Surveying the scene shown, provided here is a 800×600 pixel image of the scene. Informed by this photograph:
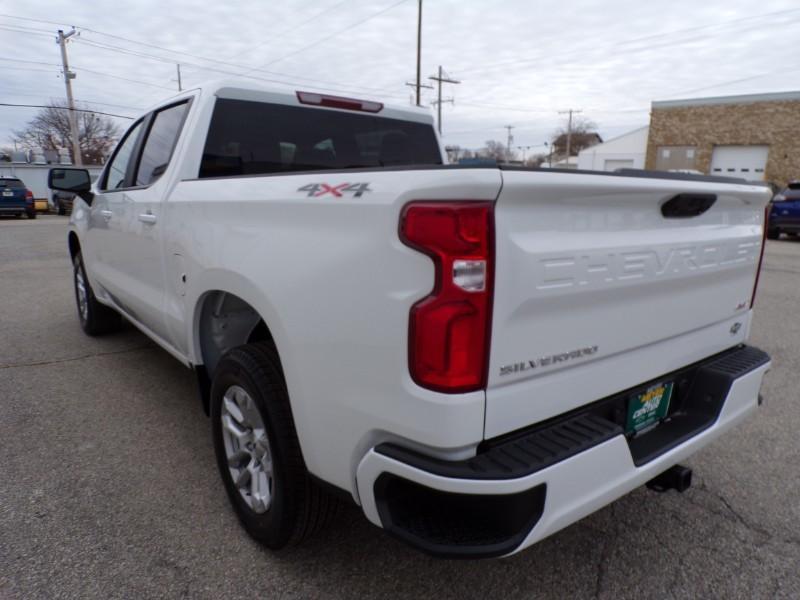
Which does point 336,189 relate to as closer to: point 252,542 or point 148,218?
point 252,542

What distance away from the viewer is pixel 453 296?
143 centimetres

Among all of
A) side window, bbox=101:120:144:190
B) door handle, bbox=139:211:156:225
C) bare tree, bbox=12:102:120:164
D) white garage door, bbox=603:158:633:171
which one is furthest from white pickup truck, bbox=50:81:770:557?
bare tree, bbox=12:102:120:164

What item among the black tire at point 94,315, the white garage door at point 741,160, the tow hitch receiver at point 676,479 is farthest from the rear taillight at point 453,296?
the white garage door at point 741,160

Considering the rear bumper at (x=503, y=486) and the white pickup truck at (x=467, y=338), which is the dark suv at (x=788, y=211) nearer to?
the white pickup truck at (x=467, y=338)

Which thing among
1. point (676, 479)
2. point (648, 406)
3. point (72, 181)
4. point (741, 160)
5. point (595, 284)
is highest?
point (741, 160)

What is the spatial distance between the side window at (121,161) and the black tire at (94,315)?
3.50 feet

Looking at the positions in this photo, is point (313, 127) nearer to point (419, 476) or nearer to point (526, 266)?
point (526, 266)

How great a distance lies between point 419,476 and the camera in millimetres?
1481

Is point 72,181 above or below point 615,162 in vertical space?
below

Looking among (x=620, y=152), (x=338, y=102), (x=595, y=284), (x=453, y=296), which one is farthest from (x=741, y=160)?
(x=453, y=296)

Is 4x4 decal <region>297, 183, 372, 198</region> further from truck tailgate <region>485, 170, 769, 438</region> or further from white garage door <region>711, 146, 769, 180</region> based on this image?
white garage door <region>711, 146, 769, 180</region>

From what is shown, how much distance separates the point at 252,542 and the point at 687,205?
6.98 feet

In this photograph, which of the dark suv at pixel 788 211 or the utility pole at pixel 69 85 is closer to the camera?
the dark suv at pixel 788 211

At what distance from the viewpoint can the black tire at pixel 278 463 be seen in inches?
77.8
